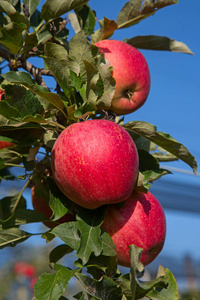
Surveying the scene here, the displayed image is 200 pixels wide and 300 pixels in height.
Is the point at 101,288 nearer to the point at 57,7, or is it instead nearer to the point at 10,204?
the point at 10,204

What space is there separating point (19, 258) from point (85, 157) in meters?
3.91

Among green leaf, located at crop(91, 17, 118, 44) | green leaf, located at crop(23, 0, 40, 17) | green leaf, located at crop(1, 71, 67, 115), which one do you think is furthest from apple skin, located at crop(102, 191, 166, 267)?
green leaf, located at crop(23, 0, 40, 17)

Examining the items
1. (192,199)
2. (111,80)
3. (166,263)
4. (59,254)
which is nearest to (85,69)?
(111,80)

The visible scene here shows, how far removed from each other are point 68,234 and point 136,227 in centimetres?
15

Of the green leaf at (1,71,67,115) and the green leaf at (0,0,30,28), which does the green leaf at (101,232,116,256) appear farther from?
the green leaf at (0,0,30,28)

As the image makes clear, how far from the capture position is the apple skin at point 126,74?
0.77m

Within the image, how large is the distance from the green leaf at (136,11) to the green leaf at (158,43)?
0.14 feet

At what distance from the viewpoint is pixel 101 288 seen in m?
0.60

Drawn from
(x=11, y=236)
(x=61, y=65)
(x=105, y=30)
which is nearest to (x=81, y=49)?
(x=61, y=65)

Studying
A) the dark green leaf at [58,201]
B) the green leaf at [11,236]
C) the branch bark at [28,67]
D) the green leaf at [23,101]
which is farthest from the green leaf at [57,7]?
the green leaf at [11,236]

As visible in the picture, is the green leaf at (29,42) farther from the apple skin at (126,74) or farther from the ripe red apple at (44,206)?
the ripe red apple at (44,206)

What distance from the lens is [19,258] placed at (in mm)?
4254

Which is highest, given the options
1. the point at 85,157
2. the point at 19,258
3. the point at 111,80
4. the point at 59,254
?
the point at 111,80

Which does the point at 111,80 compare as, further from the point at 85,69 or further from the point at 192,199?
the point at 192,199
